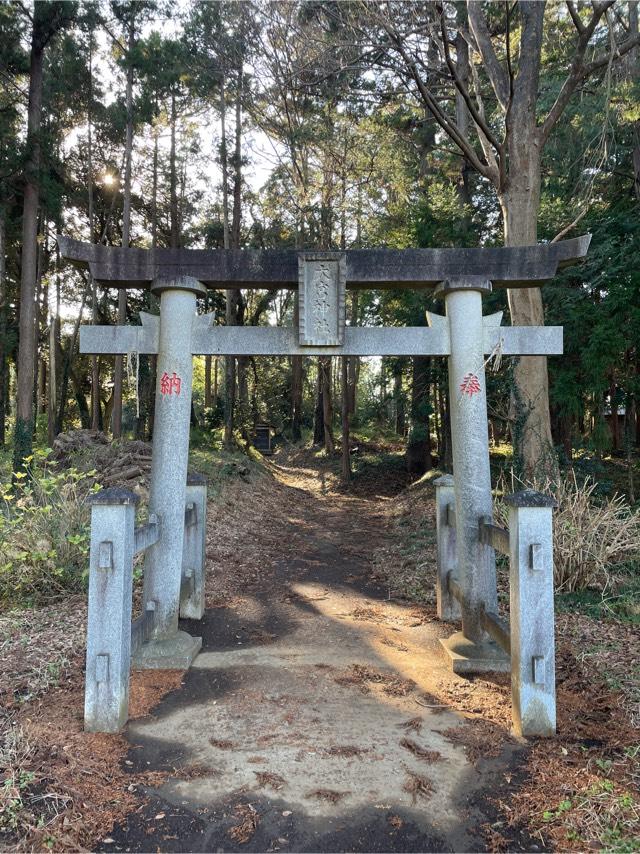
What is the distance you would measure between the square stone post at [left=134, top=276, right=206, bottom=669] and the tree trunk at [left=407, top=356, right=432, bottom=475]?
10151mm

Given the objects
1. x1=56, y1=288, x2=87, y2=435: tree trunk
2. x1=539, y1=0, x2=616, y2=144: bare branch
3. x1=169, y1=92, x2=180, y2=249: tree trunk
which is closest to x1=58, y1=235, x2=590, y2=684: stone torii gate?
x1=539, y1=0, x2=616, y2=144: bare branch

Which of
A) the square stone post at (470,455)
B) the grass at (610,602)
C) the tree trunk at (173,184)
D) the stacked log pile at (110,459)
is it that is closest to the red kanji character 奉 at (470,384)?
the square stone post at (470,455)

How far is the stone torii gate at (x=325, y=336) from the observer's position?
4.33 meters

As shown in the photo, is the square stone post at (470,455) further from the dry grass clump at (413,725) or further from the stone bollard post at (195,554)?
the stone bollard post at (195,554)

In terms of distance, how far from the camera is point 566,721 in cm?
328

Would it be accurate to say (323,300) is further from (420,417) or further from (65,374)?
(65,374)

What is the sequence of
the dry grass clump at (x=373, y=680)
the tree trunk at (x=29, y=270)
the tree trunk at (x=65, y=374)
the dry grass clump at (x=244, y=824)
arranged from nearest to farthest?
the dry grass clump at (x=244, y=824), the dry grass clump at (x=373, y=680), the tree trunk at (x=29, y=270), the tree trunk at (x=65, y=374)

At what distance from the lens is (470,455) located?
173 inches

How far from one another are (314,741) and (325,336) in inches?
114

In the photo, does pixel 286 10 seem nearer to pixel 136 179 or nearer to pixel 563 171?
pixel 563 171

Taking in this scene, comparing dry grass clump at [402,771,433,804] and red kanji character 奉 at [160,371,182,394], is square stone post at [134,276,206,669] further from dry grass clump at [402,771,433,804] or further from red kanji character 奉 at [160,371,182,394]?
dry grass clump at [402,771,433,804]

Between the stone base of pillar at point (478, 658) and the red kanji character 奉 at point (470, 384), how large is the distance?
6.62 ft

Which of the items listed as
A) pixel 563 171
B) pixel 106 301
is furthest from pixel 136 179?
pixel 563 171

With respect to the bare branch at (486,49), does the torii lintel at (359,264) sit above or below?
below
